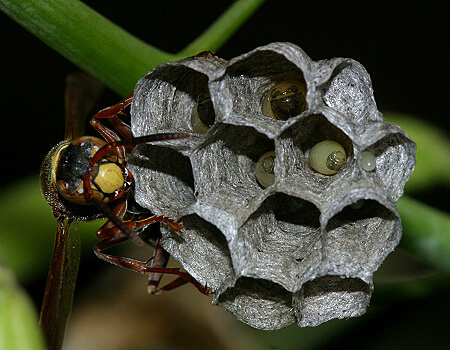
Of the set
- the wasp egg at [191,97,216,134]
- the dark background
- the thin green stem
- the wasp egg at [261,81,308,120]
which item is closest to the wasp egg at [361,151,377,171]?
the wasp egg at [261,81,308,120]

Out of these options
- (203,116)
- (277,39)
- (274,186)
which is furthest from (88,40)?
(277,39)

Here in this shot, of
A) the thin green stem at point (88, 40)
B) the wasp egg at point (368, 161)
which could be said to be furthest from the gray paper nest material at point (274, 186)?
the thin green stem at point (88, 40)

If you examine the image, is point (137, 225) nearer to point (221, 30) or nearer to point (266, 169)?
point (266, 169)

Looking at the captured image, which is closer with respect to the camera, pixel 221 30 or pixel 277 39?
pixel 221 30

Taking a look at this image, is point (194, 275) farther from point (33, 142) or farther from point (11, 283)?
point (33, 142)

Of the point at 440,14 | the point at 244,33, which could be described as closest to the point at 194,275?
the point at 244,33
